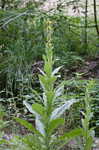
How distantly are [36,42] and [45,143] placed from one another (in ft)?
13.1

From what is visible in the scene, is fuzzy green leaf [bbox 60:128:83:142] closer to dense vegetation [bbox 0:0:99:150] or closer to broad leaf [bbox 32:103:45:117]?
broad leaf [bbox 32:103:45:117]

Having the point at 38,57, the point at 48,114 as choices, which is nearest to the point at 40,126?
the point at 48,114

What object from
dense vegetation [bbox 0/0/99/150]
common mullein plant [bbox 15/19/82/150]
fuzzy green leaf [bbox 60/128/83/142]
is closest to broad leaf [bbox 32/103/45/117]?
common mullein plant [bbox 15/19/82/150]

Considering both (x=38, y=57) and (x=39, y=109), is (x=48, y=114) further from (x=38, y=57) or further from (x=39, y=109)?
(x=38, y=57)

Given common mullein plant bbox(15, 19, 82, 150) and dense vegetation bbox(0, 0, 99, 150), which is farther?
dense vegetation bbox(0, 0, 99, 150)

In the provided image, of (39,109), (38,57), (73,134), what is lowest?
(38,57)

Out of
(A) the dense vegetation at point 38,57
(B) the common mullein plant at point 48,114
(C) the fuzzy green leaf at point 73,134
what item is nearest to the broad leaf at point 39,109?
(B) the common mullein plant at point 48,114

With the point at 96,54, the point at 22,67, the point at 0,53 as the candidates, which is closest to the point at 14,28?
the point at 0,53

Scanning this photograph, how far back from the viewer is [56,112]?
1547 mm

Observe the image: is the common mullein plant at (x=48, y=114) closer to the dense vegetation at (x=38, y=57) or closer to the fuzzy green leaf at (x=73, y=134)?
the fuzzy green leaf at (x=73, y=134)

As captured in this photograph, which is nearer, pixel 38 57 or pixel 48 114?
pixel 48 114

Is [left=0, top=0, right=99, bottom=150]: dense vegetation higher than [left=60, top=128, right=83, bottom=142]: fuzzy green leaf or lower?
lower

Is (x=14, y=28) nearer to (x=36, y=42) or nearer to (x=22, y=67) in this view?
(x=36, y=42)

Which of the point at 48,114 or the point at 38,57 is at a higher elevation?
the point at 48,114
